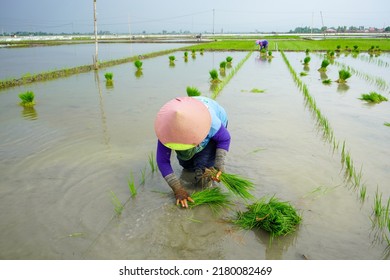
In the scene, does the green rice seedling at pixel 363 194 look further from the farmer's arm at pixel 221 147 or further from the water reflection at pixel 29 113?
the water reflection at pixel 29 113

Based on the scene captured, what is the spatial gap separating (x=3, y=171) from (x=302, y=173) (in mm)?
3046

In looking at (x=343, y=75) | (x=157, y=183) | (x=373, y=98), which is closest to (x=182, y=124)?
(x=157, y=183)

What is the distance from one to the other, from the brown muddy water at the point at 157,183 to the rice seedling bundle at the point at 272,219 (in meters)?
0.05

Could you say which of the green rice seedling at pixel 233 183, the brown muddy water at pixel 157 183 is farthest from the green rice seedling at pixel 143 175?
the green rice seedling at pixel 233 183

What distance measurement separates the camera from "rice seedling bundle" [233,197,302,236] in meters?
2.05

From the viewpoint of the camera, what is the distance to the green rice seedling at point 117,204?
7.72 ft

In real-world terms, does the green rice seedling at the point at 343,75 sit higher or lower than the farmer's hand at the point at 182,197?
higher

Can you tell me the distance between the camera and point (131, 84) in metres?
8.39

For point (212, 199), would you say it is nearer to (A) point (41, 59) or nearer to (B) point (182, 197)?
(B) point (182, 197)

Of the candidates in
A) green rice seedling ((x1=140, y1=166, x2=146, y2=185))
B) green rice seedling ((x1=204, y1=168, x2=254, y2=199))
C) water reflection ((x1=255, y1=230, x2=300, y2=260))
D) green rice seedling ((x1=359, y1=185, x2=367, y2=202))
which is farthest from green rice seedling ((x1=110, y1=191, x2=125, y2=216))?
green rice seedling ((x1=359, y1=185, x2=367, y2=202))

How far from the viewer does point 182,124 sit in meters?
1.84

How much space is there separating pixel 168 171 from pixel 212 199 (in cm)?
42

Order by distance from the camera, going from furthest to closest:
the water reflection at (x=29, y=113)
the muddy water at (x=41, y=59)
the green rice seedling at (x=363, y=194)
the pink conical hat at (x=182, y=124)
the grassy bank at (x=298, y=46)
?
1. the grassy bank at (x=298, y=46)
2. the muddy water at (x=41, y=59)
3. the water reflection at (x=29, y=113)
4. the green rice seedling at (x=363, y=194)
5. the pink conical hat at (x=182, y=124)
